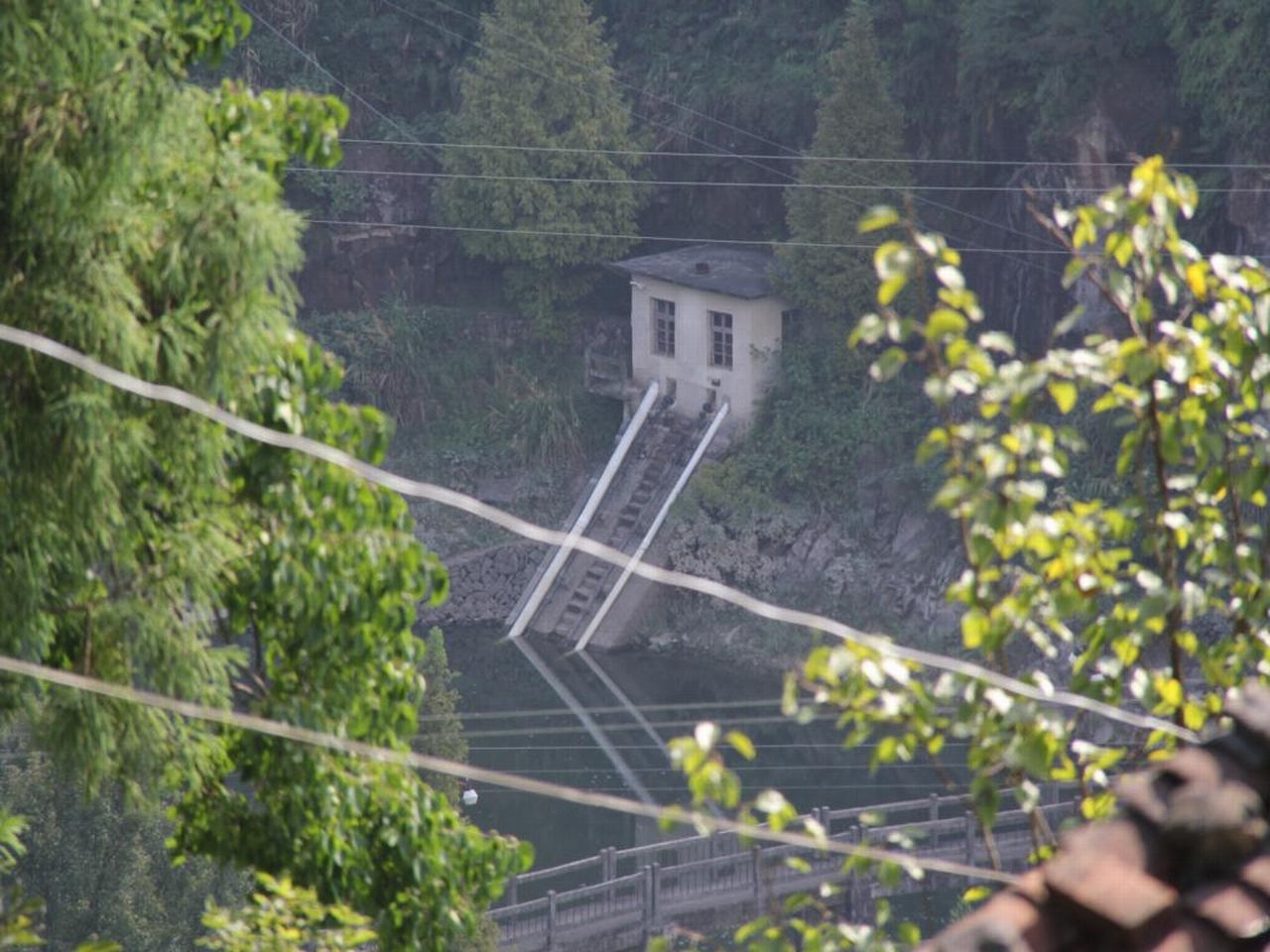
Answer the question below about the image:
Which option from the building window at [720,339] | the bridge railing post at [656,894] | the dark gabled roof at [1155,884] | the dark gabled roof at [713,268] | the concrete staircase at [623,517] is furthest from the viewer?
the building window at [720,339]

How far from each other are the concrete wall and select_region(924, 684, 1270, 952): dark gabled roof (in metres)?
20.9

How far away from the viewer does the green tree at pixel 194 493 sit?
187 inches

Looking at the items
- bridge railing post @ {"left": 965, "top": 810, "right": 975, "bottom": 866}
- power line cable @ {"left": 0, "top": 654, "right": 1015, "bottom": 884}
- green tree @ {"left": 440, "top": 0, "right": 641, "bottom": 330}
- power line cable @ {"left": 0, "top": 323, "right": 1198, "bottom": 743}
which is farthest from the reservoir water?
power line cable @ {"left": 0, "top": 323, "right": 1198, "bottom": 743}

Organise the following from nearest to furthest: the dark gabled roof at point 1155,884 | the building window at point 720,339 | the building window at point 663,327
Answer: the dark gabled roof at point 1155,884, the building window at point 720,339, the building window at point 663,327

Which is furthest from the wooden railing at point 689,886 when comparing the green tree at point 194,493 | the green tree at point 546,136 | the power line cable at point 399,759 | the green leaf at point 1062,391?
the green leaf at point 1062,391

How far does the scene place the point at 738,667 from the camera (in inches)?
884

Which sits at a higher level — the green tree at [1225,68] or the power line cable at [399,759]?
the green tree at [1225,68]

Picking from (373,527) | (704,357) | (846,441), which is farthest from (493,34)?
(373,527)

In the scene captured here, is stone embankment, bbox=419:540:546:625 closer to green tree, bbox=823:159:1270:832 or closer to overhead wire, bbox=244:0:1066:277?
overhead wire, bbox=244:0:1066:277

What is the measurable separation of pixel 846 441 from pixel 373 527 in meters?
18.5

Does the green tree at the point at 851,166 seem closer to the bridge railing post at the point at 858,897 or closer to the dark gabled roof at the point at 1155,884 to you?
the bridge railing post at the point at 858,897

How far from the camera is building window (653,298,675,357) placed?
2483cm

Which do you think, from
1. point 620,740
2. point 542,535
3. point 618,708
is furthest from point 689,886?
point 542,535

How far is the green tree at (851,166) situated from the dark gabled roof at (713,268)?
1019 millimetres
